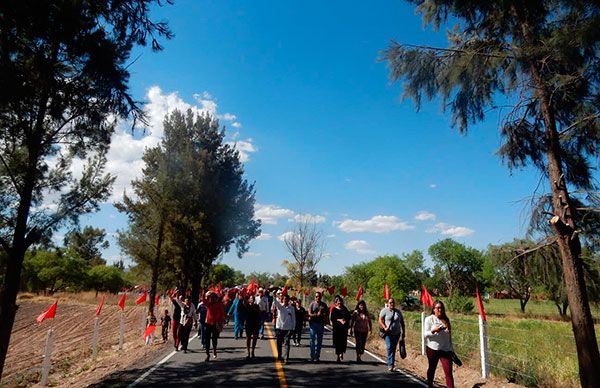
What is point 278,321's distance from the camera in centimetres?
1168

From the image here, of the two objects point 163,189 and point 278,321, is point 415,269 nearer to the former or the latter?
point 163,189

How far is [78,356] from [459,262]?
301 feet

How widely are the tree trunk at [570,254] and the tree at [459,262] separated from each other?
91.2 m

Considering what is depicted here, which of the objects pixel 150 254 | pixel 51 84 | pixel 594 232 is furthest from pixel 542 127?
pixel 150 254

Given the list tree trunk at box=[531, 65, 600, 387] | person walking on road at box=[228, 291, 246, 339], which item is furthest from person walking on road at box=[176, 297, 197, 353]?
tree trunk at box=[531, 65, 600, 387]

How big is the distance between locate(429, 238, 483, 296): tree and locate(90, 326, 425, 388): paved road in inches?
3505

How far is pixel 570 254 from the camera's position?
320 inches

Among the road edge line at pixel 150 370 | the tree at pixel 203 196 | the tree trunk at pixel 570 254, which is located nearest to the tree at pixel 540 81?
the tree trunk at pixel 570 254

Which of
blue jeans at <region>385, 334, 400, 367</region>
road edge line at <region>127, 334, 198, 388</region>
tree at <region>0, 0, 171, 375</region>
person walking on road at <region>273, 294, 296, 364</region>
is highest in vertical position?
tree at <region>0, 0, 171, 375</region>

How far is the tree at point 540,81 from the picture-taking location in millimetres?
7590

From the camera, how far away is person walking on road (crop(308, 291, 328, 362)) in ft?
36.7

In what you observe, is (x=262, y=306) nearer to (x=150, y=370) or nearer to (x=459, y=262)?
(x=150, y=370)

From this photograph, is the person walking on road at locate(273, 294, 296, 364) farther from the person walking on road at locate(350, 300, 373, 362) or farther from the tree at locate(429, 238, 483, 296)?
the tree at locate(429, 238, 483, 296)

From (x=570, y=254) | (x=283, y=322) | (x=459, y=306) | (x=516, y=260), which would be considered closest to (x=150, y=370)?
(x=283, y=322)
